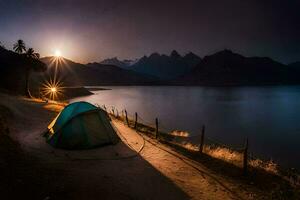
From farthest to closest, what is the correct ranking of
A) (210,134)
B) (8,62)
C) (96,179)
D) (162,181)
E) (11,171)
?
(8,62) → (210,134) → (162,181) → (96,179) → (11,171)

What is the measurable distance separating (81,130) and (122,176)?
17.8 feet

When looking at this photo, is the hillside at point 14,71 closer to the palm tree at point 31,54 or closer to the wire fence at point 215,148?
the palm tree at point 31,54

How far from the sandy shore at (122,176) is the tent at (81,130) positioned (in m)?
0.68

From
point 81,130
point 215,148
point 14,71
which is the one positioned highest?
point 14,71

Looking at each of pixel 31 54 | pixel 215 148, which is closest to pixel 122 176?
pixel 215 148

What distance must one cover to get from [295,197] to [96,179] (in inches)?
317

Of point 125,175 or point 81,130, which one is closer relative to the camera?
point 125,175

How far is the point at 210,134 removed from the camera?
129ft

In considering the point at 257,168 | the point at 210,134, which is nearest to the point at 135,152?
the point at 257,168

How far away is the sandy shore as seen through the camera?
8953 mm

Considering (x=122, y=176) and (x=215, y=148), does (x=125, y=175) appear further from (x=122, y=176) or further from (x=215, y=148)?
(x=215, y=148)

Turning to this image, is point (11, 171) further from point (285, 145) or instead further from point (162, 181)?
point (285, 145)

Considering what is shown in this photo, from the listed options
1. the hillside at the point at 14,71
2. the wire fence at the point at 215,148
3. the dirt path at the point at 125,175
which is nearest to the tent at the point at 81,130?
the dirt path at the point at 125,175

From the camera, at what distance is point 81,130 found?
15.0 metres
